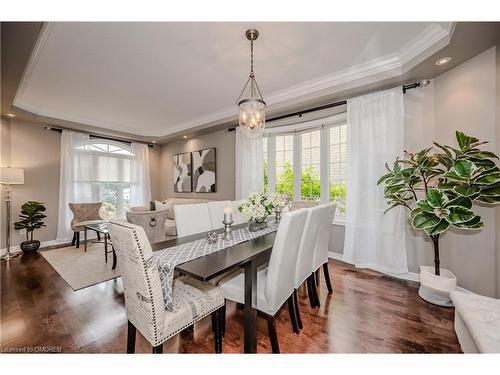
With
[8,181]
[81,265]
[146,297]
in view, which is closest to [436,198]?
[146,297]

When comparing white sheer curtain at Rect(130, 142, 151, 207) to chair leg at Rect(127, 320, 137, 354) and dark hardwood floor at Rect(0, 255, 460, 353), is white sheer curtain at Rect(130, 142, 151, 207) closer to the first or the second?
dark hardwood floor at Rect(0, 255, 460, 353)

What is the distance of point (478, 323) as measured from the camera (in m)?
1.22

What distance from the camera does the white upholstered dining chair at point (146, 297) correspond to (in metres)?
1.15

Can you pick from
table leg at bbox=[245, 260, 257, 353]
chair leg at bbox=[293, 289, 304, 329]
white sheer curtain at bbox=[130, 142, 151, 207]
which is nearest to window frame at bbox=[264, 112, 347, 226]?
chair leg at bbox=[293, 289, 304, 329]

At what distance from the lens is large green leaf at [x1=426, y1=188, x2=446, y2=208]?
1.92 m

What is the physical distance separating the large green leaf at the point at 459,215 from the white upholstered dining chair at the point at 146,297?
2071mm

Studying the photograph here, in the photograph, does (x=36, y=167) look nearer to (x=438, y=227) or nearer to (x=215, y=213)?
(x=215, y=213)

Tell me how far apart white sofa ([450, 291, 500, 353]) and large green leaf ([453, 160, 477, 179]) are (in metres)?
0.94

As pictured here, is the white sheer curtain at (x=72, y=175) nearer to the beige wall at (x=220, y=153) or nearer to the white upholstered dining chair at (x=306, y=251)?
the beige wall at (x=220, y=153)

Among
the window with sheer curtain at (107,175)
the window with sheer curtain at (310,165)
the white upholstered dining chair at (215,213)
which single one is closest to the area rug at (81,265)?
the window with sheer curtain at (107,175)

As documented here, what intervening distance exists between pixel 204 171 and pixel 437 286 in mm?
4380

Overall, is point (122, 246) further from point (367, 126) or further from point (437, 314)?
point (367, 126)

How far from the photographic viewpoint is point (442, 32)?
1.93 m
